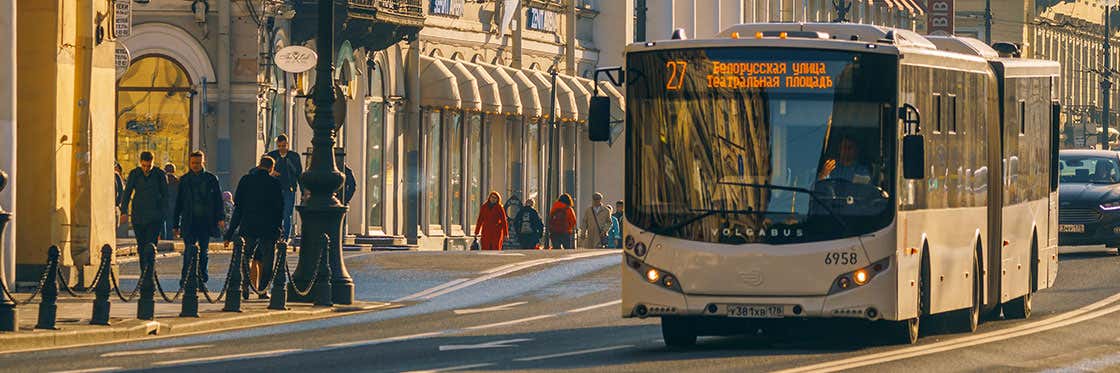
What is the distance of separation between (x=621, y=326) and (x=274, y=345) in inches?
156

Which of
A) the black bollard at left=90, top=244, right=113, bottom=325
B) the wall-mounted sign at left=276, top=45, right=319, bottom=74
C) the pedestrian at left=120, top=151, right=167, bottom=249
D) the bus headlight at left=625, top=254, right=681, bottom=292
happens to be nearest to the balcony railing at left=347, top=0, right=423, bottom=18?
the wall-mounted sign at left=276, top=45, right=319, bottom=74

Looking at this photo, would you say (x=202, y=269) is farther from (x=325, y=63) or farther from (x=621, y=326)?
(x=621, y=326)

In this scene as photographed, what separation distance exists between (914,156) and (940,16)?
81.8 meters

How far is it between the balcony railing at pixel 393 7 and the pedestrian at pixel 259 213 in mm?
18881

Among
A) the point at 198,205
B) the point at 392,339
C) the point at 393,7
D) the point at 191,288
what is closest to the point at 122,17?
the point at 198,205

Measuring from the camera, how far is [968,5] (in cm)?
12062

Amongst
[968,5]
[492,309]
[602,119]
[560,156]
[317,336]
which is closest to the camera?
[602,119]

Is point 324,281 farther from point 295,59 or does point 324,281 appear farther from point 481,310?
point 295,59

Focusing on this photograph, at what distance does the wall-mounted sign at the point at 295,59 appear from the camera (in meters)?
40.1

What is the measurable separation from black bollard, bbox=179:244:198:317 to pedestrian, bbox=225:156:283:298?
2707mm

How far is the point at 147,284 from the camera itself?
22609 millimetres

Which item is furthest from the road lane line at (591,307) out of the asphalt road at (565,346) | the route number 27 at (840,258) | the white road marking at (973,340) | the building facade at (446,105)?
the building facade at (446,105)

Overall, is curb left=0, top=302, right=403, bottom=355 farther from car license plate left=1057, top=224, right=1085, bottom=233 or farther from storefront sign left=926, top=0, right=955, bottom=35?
storefront sign left=926, top=0, right=955, bottom=35

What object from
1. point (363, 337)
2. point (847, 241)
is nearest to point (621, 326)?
point (363, 337)
